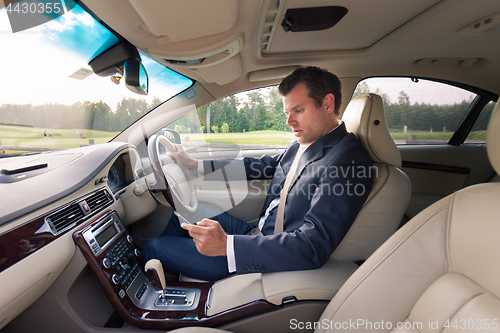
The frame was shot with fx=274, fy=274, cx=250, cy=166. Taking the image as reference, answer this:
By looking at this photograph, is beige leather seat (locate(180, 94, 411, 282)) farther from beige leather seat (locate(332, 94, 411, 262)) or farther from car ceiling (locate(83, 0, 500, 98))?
car ceiling (locate(83, 0, 500, 98))

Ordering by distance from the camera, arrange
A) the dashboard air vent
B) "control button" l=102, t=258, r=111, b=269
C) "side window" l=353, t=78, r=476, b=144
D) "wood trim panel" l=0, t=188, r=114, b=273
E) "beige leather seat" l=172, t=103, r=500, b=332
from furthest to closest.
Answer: "side window" l=353, t=78, r=476, b=144, "control button" l=102, t=258, r=111, b=269, the dashboard air vent, "wood trim panel" l=0, t=188, r=114, b=273, "beige leather seat" l=172, t=103, r=500, b=332

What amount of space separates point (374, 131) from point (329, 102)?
29 cm

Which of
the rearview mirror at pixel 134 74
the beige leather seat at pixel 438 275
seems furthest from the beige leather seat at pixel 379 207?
the rearview mirror at pixel 134 74

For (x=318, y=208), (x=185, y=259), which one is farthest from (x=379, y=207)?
(x=185, y=259)

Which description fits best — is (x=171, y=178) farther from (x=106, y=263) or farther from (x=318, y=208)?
(x=318, y=208)

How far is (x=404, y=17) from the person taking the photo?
1.41 metres

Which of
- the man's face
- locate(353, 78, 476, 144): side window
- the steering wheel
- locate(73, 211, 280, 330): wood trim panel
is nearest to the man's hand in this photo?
locate(73, 211, 280, 330): wood trim panel

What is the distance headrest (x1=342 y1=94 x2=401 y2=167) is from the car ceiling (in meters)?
0.48

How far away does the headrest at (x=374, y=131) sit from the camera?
3.82 feet

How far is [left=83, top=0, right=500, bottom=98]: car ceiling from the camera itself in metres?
1.09

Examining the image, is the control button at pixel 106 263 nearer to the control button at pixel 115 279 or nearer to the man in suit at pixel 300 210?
the control button at pixel 115 279

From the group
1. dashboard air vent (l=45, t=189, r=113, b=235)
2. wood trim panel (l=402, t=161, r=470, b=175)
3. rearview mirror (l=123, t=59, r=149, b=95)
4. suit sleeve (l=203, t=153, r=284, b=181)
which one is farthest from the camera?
wood trim panel (l=402, t=161, r=470, b=175)

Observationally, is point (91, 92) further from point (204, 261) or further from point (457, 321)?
point (457, 321)

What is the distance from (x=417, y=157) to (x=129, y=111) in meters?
2.64
